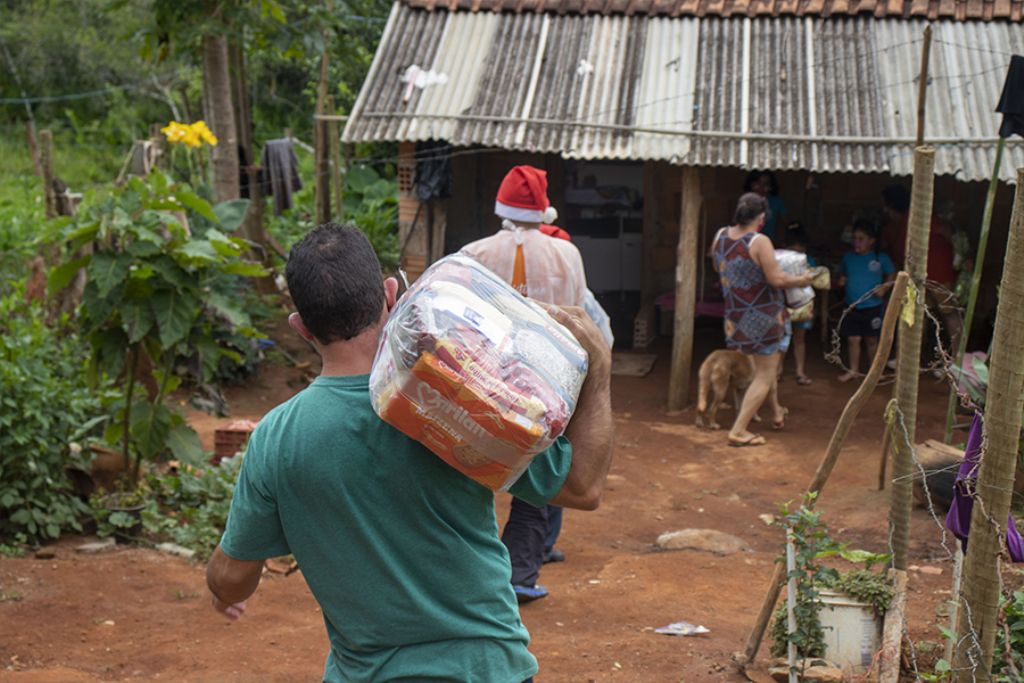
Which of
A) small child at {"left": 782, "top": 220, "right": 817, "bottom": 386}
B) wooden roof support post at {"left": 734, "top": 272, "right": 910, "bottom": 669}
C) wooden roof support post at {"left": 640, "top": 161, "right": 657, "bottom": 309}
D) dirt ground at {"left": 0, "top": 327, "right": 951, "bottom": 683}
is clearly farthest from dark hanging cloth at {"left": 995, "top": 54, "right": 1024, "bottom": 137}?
wooden roof support post at {"left": 640, "top": 161, "right": 657, "bottom": 309}

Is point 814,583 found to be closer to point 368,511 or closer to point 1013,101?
point 368,511

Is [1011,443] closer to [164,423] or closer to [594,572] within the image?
[594,572]

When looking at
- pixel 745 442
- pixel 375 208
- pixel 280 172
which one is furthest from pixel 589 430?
pixel 375 208

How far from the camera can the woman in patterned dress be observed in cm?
827

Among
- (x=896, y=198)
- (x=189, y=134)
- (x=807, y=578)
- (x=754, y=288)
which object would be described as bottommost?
(x=807, y=578)

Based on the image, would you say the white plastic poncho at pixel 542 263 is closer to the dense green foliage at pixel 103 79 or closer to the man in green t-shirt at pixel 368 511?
the man in green t-shirt at pixel 368 511

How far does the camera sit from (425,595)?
221 centimetres

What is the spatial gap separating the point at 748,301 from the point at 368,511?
6.71m

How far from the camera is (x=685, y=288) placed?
32.9 feet

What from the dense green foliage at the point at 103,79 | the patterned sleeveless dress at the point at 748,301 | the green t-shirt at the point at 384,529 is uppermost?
the dense green foliage at the point at 103,79

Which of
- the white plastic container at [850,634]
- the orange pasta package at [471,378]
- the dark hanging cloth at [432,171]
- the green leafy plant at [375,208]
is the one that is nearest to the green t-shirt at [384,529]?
the orange pasta package at [471,378]

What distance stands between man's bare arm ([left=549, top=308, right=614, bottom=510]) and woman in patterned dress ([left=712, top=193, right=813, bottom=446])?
19.9 ft

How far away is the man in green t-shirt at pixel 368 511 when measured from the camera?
219 centimetres

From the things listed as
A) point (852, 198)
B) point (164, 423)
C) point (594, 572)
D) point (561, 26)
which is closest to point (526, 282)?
point (594, 572)
